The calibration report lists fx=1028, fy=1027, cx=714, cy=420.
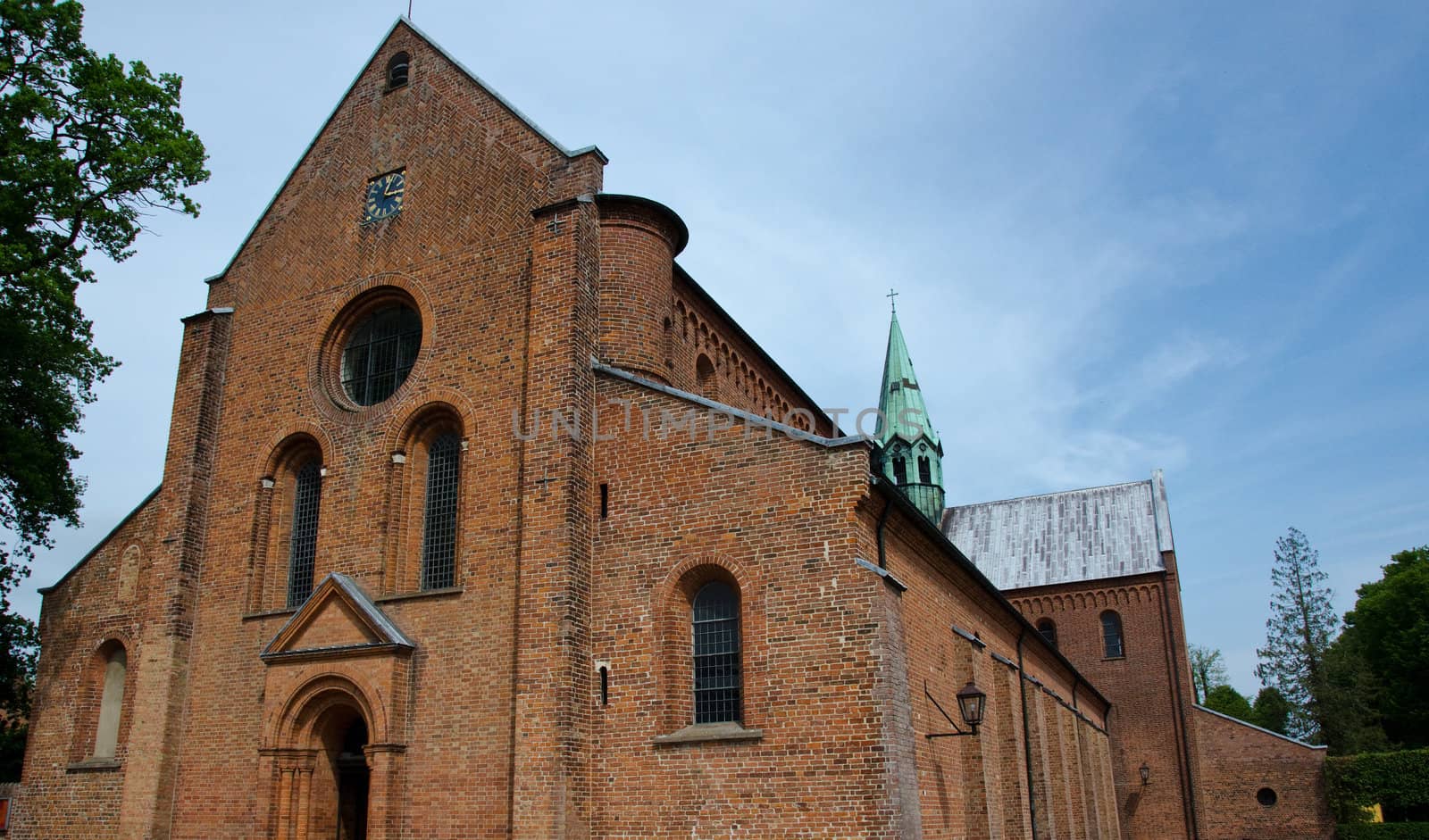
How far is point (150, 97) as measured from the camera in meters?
17.9

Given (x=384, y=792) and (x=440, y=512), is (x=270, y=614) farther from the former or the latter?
(x=384, y=792)

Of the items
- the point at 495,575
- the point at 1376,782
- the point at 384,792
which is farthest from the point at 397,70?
the point at 1376,782

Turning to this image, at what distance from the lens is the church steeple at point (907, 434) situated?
46219 mm

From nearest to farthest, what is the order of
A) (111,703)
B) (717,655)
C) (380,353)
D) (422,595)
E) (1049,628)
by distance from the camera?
1. (717,655)
2. (422,595)
3. (380,353)
4. (111,703)
5. (1049,628)

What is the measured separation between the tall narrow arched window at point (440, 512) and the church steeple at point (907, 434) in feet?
102

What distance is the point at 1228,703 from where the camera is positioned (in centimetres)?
7988

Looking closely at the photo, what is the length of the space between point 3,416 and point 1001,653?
22087 millimetres

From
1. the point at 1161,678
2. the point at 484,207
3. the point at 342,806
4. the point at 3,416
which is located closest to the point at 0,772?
the point at 3,416

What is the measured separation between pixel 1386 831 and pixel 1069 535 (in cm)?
1526

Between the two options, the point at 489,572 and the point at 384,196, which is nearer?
the point at 489,572

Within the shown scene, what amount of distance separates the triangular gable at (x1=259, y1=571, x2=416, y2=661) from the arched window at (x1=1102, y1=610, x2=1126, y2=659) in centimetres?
3278

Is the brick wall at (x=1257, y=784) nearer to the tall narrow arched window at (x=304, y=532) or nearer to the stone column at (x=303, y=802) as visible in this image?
the stone column at (x=303, y=802)

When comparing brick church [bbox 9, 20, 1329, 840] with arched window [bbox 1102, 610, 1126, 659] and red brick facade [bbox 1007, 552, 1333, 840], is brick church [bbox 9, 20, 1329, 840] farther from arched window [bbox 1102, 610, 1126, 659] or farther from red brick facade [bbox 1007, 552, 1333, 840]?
arched window [bbox 1102, 610, 1126, 659]

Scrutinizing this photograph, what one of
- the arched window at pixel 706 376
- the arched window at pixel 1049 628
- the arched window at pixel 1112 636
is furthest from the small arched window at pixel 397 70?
the arched window at pixel 1112 636
